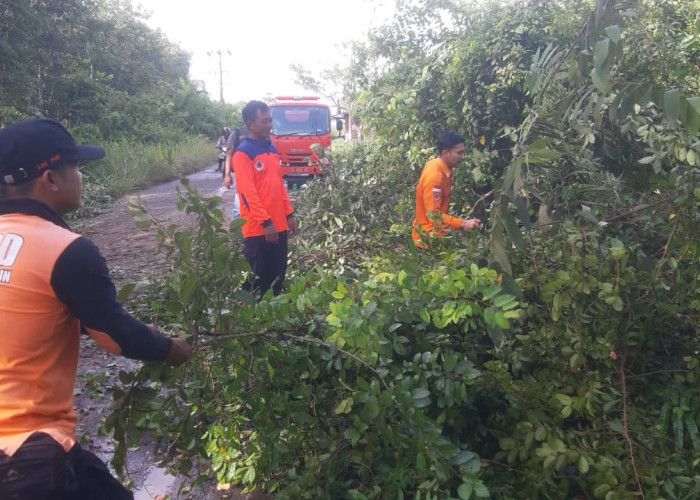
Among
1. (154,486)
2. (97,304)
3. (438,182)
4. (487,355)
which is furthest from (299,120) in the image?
(97,304)

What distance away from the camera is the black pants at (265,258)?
4715mm

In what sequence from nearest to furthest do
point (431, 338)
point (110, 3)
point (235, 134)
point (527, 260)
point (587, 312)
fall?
point (431, 338), point (587, 312), point (527, 260), point (235, 134), point (110, 3)

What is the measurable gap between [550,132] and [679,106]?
98cm

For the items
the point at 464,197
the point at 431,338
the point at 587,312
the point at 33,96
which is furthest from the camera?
the point at 33,96

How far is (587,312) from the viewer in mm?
2713

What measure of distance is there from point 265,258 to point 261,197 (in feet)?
1.73

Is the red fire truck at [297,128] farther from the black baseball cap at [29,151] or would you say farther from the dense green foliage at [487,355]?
the black baseball cap at [29,151]

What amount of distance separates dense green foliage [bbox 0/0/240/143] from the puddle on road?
12558 millimetres

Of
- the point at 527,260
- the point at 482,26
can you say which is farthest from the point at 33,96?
the point at 527,260

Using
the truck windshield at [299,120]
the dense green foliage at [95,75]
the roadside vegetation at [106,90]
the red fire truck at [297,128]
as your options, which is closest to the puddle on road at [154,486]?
the roadside vegetation at [106,90]

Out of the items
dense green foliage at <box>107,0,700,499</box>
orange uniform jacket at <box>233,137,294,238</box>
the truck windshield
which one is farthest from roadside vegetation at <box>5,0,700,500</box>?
the truck windshield

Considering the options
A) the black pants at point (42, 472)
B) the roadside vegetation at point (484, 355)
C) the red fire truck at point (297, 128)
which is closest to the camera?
the black pants at point (42, 472)

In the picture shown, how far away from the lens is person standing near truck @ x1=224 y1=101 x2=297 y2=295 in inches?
181

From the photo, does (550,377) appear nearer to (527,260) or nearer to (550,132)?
(527,260)
